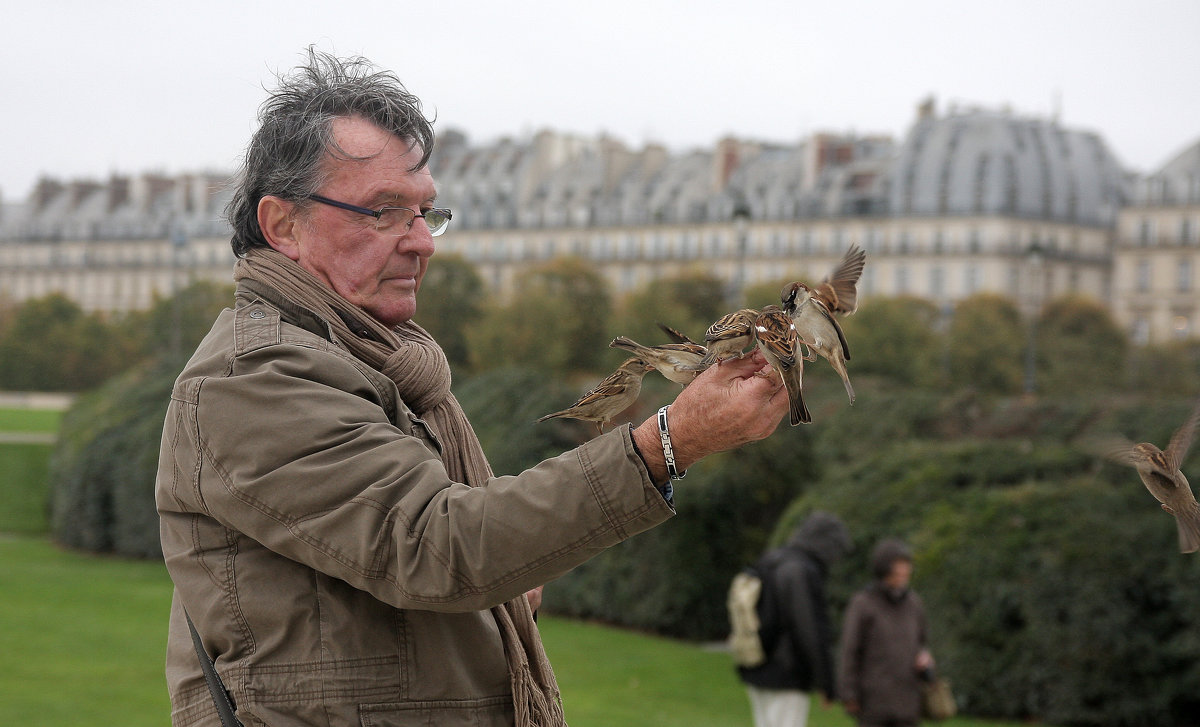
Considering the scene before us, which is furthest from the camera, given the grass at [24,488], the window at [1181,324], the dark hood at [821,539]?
the window at [1181,324]

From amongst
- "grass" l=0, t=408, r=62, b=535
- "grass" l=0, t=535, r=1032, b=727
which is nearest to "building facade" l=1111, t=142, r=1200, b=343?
"grass" l=0, t=408, r=62, b=535

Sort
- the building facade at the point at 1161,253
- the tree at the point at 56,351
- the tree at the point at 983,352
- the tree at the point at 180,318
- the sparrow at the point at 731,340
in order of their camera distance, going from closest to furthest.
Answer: the sparrow at the point at 731,340, the tree at the point at 983,352, the tree at the point at 180,318, the tree at the point at 56,351, the building facade at the point at 1161,253

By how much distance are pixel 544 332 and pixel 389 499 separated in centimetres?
4272

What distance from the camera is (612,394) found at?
2.70 metres

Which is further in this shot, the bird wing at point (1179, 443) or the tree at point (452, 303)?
the tree at point (452, 303)

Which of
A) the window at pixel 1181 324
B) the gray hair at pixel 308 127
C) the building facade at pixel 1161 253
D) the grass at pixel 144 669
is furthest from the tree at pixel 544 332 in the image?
the building facade at pixel 1161 253

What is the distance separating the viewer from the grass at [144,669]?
409 inches

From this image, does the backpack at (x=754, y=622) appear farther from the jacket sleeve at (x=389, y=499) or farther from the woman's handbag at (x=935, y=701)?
the jacket sleeve at (x=389, y=499)

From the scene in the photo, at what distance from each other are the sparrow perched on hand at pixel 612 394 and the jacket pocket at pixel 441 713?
1.75 feet

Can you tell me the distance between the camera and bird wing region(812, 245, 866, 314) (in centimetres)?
256

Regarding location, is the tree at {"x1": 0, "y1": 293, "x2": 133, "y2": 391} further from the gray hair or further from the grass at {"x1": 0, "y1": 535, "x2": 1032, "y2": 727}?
the gray hair

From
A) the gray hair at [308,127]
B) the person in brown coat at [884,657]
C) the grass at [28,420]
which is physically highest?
the gray hair at [308,127]

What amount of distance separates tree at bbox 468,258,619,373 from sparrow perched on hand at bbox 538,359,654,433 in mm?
Answer: 36642

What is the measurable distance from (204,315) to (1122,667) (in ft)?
134
